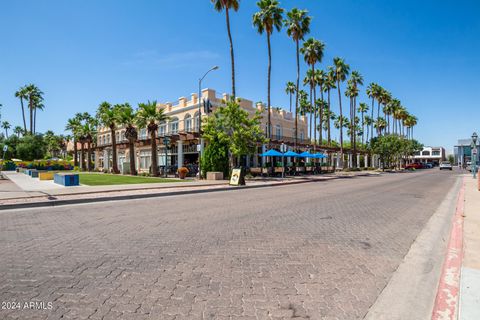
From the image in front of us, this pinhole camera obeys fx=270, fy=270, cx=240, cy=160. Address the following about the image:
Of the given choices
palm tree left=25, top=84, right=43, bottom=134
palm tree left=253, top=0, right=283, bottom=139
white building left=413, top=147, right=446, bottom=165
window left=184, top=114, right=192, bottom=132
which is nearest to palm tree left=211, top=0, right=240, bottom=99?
palm tree left=253, top=0, right=283, bottom=139

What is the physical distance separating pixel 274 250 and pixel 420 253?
2.69 m

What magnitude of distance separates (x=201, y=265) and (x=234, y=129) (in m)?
19.9

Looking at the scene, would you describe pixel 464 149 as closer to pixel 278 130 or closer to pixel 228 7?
pixel 278 130

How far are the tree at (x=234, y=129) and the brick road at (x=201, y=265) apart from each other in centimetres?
1548

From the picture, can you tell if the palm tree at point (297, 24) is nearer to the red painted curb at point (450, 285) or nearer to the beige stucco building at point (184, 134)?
the beige stucco building at point (184, 134)

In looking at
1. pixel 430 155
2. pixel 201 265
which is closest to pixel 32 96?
pixel 201 265

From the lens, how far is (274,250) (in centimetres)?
489

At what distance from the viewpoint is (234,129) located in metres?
23.6

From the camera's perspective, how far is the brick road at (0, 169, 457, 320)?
2988 mm

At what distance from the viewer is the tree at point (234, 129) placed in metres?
23.0

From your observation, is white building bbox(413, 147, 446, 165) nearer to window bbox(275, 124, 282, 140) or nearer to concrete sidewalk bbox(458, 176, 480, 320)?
window bbox(275, 124, 282, 140)

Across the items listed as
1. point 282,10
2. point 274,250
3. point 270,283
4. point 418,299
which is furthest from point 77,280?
point 282,10

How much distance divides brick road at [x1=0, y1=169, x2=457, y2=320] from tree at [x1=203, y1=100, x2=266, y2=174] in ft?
50.8

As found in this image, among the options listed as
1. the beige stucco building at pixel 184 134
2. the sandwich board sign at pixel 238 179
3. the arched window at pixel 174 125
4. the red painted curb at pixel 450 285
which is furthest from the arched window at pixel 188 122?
the red painted curb at pixel 450 285
